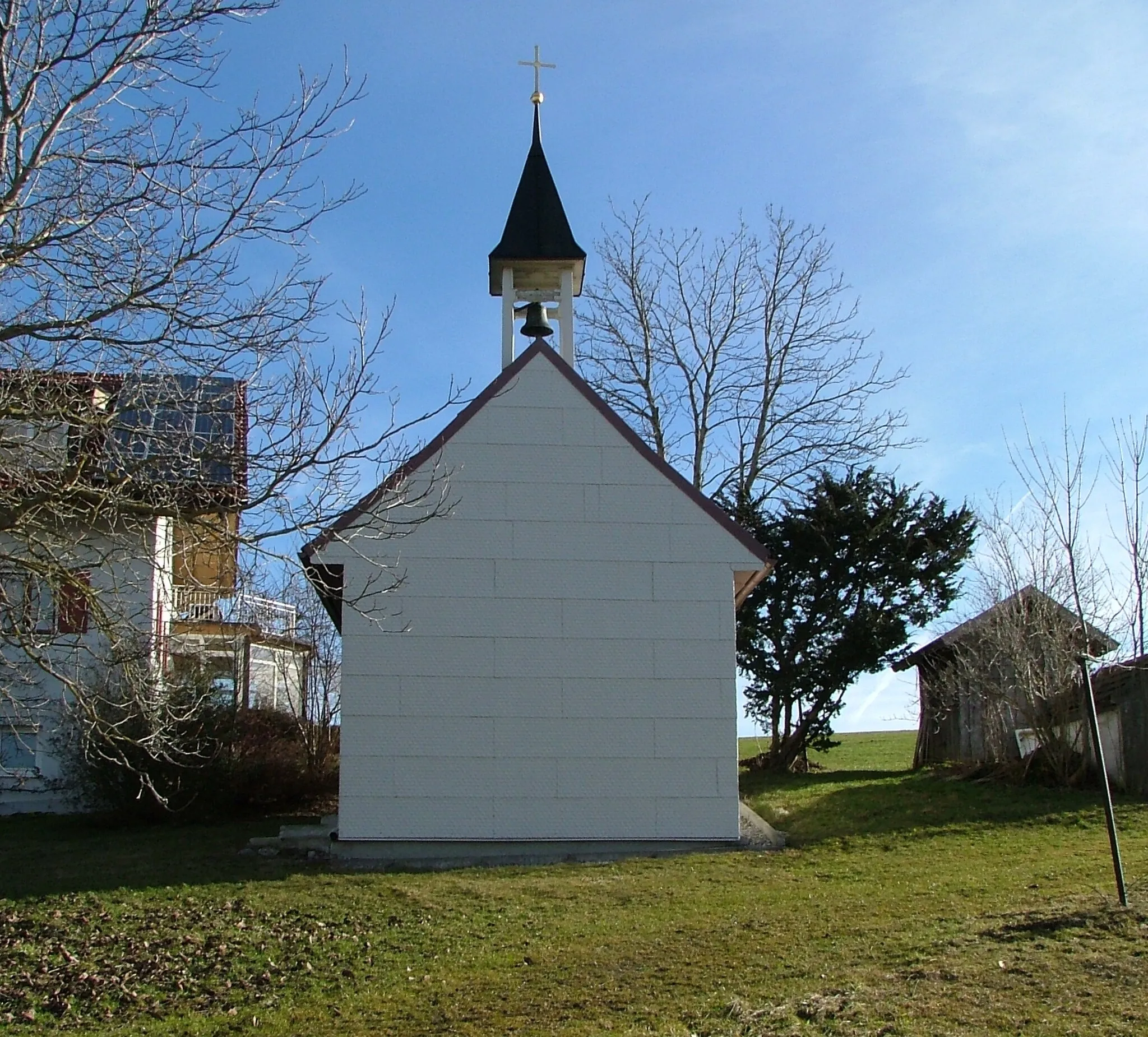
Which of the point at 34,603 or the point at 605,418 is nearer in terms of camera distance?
the point at 34,603

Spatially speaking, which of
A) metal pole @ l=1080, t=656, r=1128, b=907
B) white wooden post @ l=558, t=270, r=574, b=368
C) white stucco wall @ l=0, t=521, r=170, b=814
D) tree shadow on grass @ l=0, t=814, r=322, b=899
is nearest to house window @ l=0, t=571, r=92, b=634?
white stucco wall @ l=0, t=521, r=170, b=814

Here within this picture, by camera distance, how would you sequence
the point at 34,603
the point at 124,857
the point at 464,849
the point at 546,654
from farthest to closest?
the point at 546,654
the point at 464,849
the point at 124,857
the point at 34,603

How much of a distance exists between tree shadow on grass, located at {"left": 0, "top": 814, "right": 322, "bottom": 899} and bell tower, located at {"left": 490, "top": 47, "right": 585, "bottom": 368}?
848cm

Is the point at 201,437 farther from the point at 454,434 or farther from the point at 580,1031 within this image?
the point at 454,434

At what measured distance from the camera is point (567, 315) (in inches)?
784

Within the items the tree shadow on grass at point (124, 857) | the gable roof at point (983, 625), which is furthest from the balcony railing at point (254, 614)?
the gable roof at point (983, 625)

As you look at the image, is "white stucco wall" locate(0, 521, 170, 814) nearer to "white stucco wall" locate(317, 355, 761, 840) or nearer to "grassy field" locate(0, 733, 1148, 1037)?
"grassy field" locate(0, 733, 1148, 1037)

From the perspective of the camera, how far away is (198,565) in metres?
10.6

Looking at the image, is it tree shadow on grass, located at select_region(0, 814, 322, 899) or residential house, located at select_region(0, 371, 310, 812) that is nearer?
residential house, located at select_region(0, 371, 310, 812)

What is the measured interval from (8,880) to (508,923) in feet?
21.0

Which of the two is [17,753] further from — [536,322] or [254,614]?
[536,322]

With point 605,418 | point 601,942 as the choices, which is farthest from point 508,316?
point 601,942

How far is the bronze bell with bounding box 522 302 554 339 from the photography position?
67.7 feet

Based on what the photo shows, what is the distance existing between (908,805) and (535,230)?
11083mm
